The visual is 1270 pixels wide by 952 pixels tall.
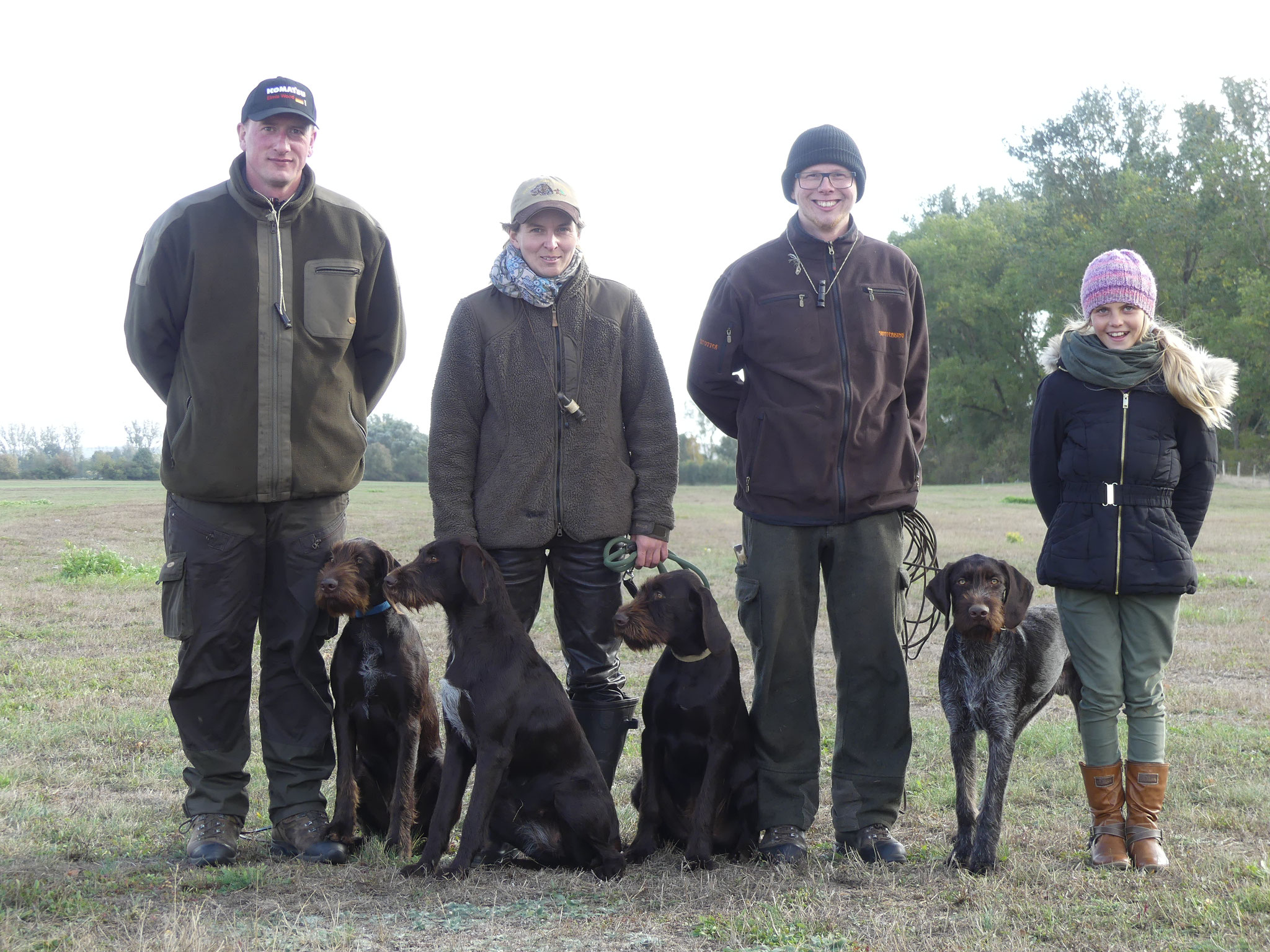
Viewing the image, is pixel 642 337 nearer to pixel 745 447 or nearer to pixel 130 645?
pixel 745 447

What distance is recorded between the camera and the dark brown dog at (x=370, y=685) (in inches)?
169

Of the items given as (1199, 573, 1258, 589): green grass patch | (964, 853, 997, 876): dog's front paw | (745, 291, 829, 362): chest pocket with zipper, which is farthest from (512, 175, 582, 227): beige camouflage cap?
(1199, 573, 1258, 589): green grass patch

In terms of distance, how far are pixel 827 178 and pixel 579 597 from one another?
2.05 m

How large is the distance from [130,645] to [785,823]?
6.43 metres

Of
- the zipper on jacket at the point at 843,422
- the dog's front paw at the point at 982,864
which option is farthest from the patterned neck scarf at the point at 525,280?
the dog's front paw at the point at 982,864

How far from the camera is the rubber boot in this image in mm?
4684

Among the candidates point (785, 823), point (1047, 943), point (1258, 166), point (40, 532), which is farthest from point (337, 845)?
point (1258, 166)

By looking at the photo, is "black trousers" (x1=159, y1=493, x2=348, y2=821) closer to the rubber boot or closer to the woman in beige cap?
the woman in beige cap

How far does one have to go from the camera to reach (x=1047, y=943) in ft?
11.1

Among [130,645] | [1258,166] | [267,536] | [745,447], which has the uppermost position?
[1258,166]

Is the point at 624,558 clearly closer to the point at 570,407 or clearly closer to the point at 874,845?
the point at 570,407

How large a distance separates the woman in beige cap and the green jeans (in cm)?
179

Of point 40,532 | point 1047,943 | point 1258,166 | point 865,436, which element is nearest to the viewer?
point 1047,943

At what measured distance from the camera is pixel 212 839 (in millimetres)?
4312
